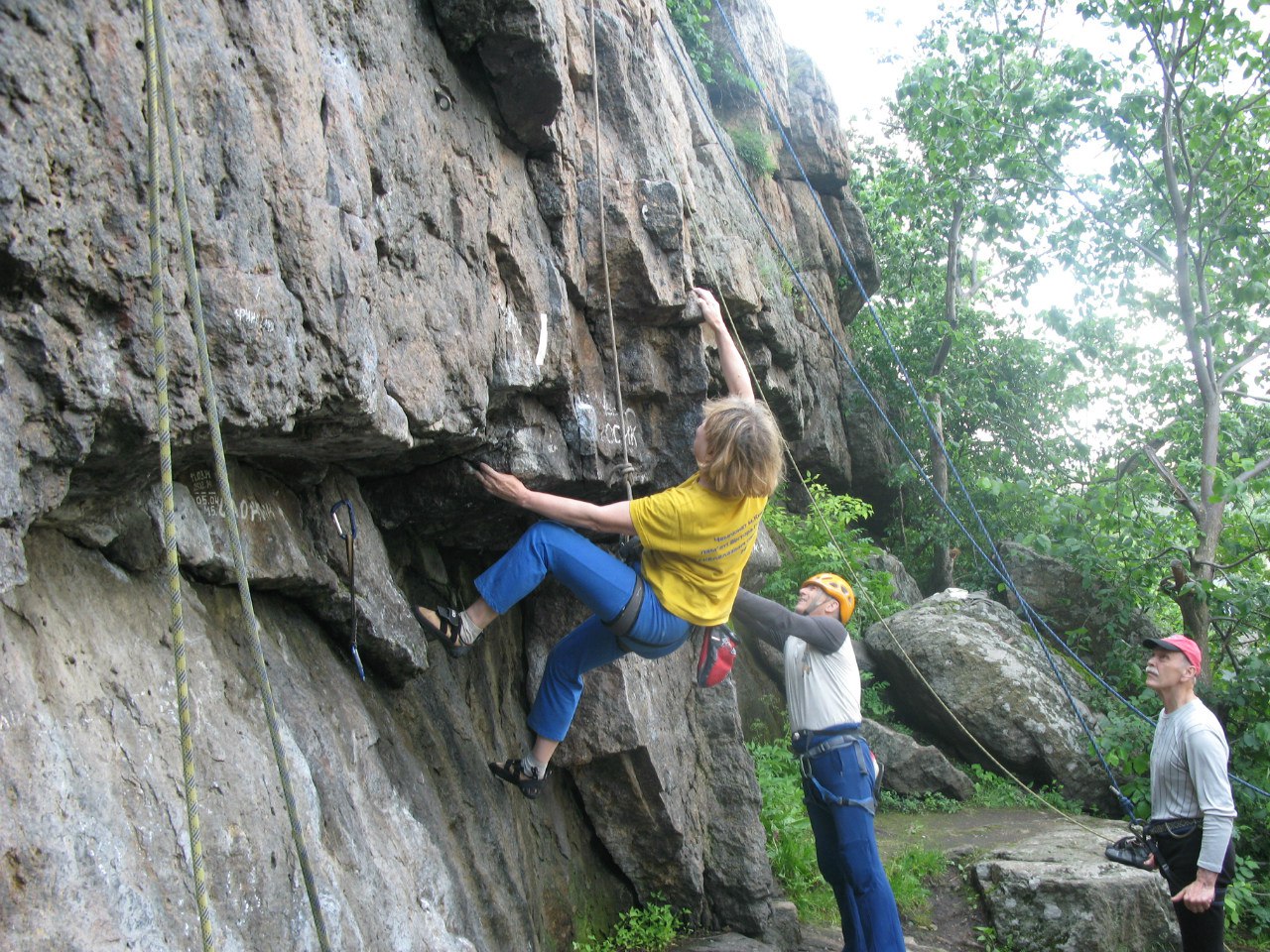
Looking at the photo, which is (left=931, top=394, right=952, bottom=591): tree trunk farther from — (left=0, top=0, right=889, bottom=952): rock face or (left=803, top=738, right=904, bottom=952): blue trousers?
(left=803, top=738, right=904, bottom=952): blue trousers

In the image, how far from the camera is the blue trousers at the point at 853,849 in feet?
17.0

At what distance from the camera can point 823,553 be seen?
1030cm

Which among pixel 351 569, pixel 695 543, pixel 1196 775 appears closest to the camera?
pixel 351 569

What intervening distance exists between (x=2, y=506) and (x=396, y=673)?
226cm

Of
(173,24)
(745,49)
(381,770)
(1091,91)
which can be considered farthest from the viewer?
(745,49)

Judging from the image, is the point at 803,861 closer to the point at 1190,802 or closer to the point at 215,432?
the point at 1190,802

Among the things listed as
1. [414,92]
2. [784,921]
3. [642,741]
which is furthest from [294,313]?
[784,921]

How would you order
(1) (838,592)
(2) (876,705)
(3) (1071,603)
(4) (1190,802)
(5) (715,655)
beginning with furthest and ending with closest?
(3) (1071,603), (2) (876,705), (1) (838,592), (5) (715,655), (4) (1190,802)

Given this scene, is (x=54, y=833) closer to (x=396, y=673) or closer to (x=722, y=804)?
(x=396, y=673)

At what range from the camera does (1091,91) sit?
10062 millimetres

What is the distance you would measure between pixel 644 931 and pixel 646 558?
97.0 inches

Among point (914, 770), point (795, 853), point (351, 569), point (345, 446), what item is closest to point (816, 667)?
point (795, 853)

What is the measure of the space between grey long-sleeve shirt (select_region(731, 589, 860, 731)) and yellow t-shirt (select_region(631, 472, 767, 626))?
73 centimetres

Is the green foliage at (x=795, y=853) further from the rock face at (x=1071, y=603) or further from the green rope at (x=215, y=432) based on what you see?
the rock face at (x=1071, y=603)
